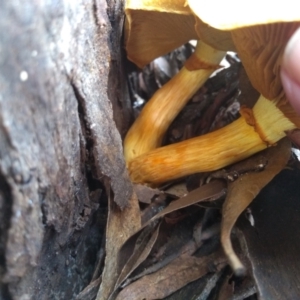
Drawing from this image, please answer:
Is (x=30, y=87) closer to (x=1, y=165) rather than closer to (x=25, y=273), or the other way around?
(x=1, y=165)

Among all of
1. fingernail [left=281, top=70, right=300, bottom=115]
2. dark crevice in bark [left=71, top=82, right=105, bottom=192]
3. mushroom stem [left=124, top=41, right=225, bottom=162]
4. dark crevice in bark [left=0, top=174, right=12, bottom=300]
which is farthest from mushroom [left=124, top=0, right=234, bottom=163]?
dark crevice in bark [left=0, top=174, right=12, bottom=300]

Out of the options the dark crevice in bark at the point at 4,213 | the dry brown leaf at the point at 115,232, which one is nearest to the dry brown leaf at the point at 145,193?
the dry brown leaf at the point at 115,232

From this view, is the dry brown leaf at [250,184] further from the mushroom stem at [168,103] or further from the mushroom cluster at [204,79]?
the mushroom stem at [168,103]

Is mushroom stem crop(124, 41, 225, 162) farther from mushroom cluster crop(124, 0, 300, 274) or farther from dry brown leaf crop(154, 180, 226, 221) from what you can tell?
dry brown leaf crop(154, 180, 226, 221)

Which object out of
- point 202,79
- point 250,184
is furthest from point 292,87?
point 202,79

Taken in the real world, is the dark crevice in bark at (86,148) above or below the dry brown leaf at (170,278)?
above
